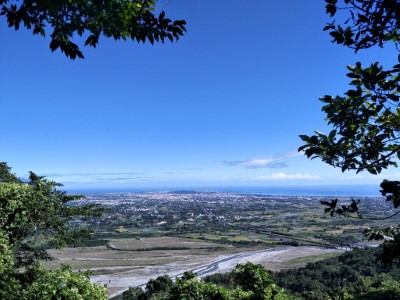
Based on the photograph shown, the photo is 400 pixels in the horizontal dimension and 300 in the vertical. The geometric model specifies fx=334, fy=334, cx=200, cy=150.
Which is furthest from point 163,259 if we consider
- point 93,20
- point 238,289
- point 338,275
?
point 93,20

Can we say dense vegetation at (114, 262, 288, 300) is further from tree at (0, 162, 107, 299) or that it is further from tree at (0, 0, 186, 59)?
tree at (0, 0, 186, 59)

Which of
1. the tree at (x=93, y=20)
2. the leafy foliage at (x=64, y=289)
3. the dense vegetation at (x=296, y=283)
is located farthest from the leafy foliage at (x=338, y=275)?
the tree at (x=93, y=20)

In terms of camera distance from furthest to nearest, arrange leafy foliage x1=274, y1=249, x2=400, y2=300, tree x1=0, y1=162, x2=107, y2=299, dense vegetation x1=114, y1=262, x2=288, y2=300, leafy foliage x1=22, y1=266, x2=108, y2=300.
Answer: leafy foliage x1=274, y1=249, x2=400, y2=300, dense vegetation x1=114, y1=262, x2=288, y2=300, tree x1=0, y1=162, x2=107, y2=299, leafy foliage x1=22, y1=266, x2=108, y2=300

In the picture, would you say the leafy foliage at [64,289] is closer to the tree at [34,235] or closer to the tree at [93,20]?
the tree at [34,235]

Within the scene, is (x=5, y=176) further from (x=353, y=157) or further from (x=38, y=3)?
(x=353, y=157)

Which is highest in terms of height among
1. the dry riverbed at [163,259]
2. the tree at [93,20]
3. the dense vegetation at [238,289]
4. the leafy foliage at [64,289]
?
the tree at [93,20]

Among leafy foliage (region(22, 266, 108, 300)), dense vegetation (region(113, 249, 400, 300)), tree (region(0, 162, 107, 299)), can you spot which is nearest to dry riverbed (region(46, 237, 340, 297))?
dense vegetation (region(113, 249, 400, 300))

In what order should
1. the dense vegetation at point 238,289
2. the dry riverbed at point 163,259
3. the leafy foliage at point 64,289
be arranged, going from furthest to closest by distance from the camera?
the dry riverbed at point 163,259 → the dense vegetation at point 238,289 → the leafy foliage at point 64,289

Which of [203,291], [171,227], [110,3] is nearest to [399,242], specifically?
[110,3]
